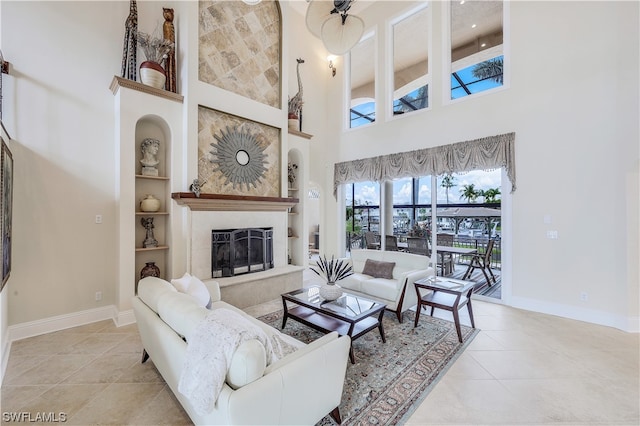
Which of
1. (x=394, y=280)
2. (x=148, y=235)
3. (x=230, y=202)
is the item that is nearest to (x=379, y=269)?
(x=394, y=280)

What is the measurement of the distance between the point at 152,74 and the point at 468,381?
5130mm

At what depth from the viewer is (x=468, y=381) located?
7.65ft

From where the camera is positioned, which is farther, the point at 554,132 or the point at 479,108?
the point at 479,108

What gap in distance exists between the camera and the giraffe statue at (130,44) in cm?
368

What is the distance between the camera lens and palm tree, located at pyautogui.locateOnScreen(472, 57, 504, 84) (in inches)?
176

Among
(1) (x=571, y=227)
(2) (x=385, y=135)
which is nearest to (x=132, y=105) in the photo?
(2) (x=385, y=135)

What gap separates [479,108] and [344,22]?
3.10m

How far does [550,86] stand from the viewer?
391cm

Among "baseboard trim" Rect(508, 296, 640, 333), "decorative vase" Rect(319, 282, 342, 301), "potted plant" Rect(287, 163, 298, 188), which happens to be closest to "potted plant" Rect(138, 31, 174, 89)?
"potted plant" Rect(287, 163, 298, 188)

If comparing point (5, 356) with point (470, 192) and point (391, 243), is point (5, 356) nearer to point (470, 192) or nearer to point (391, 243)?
point (391, 243)

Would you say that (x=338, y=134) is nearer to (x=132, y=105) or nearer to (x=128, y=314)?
(x=132, y=105)

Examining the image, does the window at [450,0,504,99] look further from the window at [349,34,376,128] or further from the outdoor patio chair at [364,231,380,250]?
the outdoor patio chair at [364,231,380,250]

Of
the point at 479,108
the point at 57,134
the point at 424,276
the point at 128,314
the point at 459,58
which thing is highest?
the point at 459,58

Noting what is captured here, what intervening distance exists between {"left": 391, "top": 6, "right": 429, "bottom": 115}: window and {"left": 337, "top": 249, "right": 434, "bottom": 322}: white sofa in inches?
123
